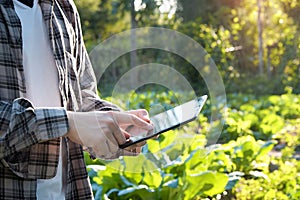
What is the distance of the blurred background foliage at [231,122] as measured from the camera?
3.77m

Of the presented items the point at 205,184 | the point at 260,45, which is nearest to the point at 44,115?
the point at 205,184

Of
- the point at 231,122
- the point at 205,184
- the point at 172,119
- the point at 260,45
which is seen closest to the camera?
the point at 172,119

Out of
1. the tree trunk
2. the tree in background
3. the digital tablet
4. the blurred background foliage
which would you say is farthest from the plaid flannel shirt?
the tree trunk

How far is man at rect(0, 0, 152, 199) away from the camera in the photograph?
1217 mm

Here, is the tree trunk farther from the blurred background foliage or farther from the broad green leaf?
the broad green leaf

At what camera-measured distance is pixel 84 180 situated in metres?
1.43

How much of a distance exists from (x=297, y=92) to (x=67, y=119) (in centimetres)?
870

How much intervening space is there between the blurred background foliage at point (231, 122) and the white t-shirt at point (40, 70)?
67 centimetres

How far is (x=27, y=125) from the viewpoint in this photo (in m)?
1.21

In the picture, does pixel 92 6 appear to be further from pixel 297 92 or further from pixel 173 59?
pixel 297 92

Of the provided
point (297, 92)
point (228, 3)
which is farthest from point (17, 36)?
point (228, 3)

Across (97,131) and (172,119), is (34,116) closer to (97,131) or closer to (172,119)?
(97,131)

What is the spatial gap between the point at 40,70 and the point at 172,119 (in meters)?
0.27

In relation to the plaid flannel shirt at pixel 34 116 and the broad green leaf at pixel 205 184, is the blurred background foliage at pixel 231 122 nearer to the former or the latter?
the broad green leaf at pixel 205 184
